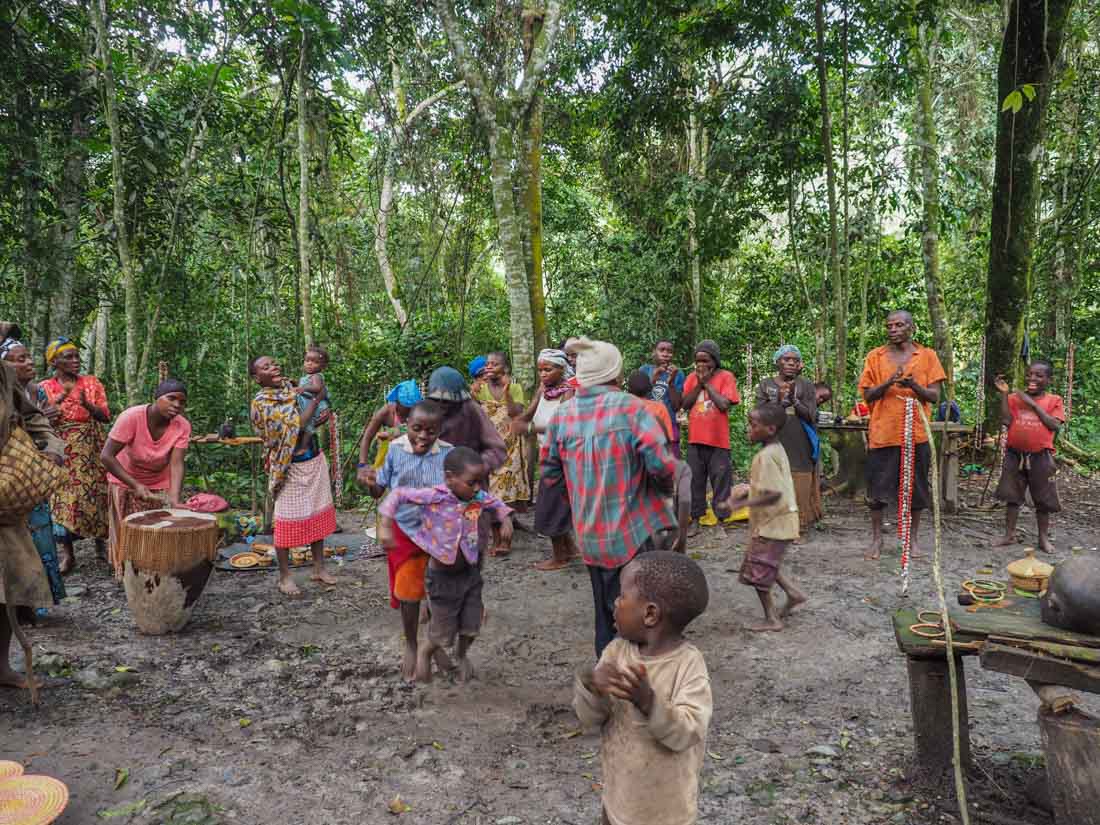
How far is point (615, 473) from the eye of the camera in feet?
11.2

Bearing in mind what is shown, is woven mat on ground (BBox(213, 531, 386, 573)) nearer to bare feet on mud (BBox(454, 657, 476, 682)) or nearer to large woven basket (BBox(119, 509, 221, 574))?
large woven basket (BBox(119, 509, 221, 574))

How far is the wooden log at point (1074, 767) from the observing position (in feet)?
8.20

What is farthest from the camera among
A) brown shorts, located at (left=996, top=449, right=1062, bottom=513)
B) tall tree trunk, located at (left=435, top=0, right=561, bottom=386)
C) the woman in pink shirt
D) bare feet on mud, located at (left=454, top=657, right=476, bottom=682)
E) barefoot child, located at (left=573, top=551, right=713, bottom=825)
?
tall tree trunk, located at (left=435, top=0, right=561, bottom=386)

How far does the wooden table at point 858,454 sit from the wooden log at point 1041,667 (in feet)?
17.9

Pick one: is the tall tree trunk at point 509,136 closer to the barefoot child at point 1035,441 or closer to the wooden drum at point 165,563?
the wooden drum at point 165,563

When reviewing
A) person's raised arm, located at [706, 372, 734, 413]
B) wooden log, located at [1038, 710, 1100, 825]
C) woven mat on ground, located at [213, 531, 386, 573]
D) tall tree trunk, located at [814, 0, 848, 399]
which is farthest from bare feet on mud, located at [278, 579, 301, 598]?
tall tree trunk, located at [814, 0, 848, 399]

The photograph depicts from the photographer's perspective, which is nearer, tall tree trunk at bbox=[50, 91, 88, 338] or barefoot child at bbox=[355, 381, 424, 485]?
barefoot child at bbox=[355, 381, 424, 485]

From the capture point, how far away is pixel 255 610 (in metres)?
5.56

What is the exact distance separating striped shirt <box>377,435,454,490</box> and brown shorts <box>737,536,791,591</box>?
6.92ft

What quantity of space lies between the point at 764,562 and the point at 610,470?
1.87 m

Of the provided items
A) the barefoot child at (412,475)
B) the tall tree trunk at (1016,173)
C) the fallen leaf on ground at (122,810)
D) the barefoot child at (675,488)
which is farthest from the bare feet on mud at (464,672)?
the tall tree trunk at (1016,173)

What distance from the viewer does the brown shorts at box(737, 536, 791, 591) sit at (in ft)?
15.6

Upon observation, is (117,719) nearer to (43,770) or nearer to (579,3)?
(43,770)

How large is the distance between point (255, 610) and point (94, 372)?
8330 mm
